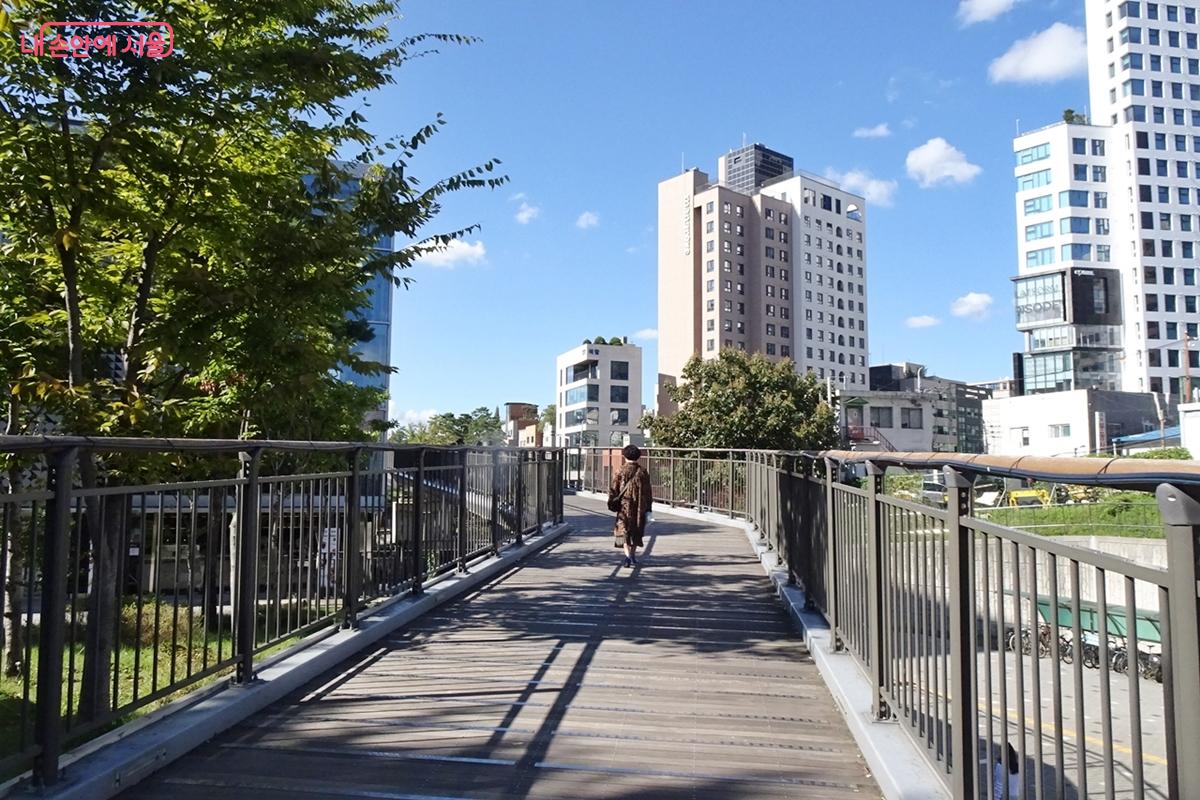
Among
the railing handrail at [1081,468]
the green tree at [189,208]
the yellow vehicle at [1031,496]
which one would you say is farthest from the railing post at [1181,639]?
the yellow vehicle at [1031,496]

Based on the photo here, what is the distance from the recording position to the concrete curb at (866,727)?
3.27 m

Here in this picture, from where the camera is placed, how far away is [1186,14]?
81.4m

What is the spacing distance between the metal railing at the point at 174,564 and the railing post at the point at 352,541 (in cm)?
1

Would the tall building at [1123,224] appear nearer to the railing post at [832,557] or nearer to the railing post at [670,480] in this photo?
the railing post at [670,480]

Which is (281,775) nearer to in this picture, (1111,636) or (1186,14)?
(1111,636)

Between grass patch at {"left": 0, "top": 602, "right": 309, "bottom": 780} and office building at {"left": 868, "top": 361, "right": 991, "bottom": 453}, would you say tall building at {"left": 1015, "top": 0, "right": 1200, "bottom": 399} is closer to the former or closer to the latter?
office building at {"left": 868, "top": 361, "right": 991, "bottom": 453}

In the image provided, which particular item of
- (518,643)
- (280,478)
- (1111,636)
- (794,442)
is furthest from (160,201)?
(794,442)

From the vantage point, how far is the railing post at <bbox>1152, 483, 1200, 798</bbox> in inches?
60.2

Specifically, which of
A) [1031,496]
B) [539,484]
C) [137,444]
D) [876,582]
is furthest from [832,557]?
[1031,496]

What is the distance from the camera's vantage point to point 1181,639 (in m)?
1.56

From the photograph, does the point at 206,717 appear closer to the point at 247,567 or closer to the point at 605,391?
the point at 247,567

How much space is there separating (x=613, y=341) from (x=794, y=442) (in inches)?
2514

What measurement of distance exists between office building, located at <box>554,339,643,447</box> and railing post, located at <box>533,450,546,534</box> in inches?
2976

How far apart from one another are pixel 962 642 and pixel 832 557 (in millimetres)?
2424
